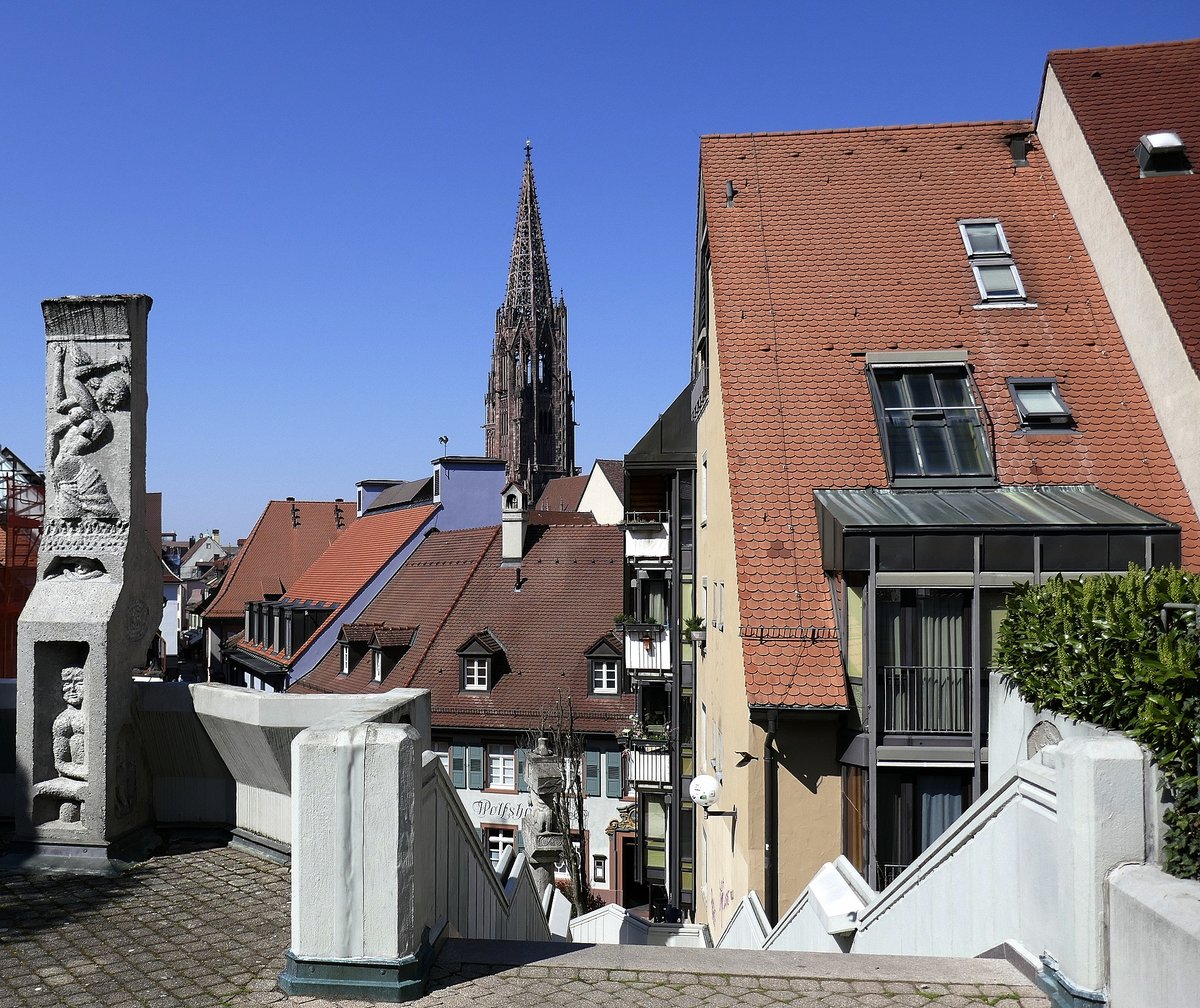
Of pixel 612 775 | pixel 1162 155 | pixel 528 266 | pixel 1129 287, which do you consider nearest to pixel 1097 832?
pixel 1129 287

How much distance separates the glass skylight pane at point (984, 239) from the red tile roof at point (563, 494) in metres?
77.5

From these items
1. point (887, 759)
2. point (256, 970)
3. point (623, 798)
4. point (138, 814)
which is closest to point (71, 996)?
point (256, 970)

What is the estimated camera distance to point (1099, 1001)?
14.9 ft

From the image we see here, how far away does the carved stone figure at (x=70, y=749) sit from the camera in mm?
7066

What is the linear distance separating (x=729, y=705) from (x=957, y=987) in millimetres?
8921

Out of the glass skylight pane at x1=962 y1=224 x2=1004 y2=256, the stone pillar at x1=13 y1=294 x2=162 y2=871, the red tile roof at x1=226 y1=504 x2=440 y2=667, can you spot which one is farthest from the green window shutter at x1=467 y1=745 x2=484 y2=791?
the stone pillar at x1=13 y1=294 x2=162 y2=871

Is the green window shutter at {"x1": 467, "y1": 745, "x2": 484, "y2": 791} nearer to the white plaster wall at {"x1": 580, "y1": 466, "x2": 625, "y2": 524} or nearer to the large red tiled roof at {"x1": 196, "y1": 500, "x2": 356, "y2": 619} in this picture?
the large red tiled roof at {"x1": 196, "y1": 500, "x2": 356, "y2": 619}

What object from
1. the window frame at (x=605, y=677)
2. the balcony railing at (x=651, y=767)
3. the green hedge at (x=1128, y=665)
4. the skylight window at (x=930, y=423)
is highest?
the skylight window at (x=930, y=423)

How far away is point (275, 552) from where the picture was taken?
51.3m

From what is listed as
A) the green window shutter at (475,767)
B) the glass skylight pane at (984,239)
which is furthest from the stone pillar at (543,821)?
the glass skylight pane at (984,239)

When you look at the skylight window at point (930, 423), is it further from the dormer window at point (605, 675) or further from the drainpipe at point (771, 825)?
the dormer window at point (605, 675)

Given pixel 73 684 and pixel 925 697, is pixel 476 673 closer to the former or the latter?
pixel 925 697

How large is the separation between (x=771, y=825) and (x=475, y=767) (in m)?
19.9

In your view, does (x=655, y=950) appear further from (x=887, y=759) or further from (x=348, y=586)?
(x=348, y=586)
